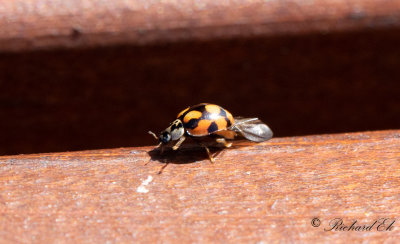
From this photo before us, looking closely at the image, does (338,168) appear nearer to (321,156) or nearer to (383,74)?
(321,156)

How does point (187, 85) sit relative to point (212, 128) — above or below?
above

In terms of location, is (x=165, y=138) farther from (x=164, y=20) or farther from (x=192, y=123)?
(x=164, y=20)

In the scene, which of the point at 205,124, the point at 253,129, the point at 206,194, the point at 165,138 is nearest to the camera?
the point at 206,194

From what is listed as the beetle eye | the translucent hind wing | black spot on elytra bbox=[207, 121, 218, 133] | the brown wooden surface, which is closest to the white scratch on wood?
the brown wooden surface

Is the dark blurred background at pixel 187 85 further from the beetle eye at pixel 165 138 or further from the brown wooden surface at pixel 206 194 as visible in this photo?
the brown wooden surface at pixel 206 194

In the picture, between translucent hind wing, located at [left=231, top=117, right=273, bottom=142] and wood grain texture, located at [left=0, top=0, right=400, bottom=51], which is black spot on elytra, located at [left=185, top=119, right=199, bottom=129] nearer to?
translucent hind wing, located at [left=231, top=117, right=273, bottom=142]

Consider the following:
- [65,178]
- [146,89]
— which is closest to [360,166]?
[65,178]

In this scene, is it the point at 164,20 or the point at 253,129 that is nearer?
the point at 253,129

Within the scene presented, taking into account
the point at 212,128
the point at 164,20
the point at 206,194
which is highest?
the point at 164,20

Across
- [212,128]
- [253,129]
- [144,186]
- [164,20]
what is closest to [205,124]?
[212,128]
